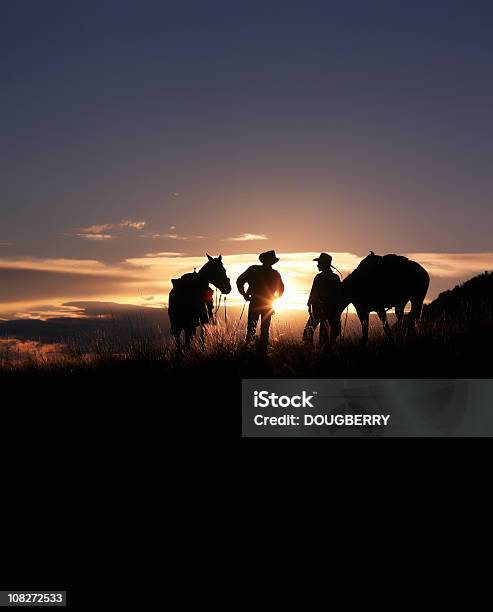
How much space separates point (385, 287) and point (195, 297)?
152 inches

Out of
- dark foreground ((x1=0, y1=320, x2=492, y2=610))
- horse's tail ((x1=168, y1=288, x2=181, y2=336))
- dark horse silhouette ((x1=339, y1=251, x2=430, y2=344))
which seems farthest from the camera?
horse's tail ((x1=168, y1=288, x2=181, y2=336))

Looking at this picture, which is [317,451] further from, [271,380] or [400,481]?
[271,380]

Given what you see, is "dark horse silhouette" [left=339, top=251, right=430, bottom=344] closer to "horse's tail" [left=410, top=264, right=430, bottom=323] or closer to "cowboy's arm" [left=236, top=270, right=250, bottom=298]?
"horse's tail" [left=410, top=264, right=430, bottom=323]

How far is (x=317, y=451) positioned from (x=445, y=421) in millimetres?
1621

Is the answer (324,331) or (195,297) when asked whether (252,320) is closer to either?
(324,331)

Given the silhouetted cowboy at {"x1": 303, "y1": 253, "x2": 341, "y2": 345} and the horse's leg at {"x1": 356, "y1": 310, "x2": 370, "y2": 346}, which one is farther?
the silhouetted cowboy at {"x1": 303, "y1": 253, "x2": 341, "y2": 345}

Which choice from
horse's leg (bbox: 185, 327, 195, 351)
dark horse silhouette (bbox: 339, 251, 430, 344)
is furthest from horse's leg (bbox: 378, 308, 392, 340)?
horse's leg (bbox: 185, 327, 195, 351)

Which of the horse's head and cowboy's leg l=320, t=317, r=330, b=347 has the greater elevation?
the horse's head

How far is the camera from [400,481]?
7.24 m

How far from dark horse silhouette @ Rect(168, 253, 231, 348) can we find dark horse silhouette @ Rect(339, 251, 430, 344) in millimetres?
2558

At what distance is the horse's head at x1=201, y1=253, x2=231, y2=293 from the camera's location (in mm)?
13953

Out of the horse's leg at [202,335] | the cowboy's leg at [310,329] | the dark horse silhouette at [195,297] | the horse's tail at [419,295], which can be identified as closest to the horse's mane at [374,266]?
the horse's tail at [419,295]

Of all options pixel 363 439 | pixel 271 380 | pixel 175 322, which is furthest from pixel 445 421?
pixel 175 322

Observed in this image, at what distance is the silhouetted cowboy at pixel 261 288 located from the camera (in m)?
12.1
